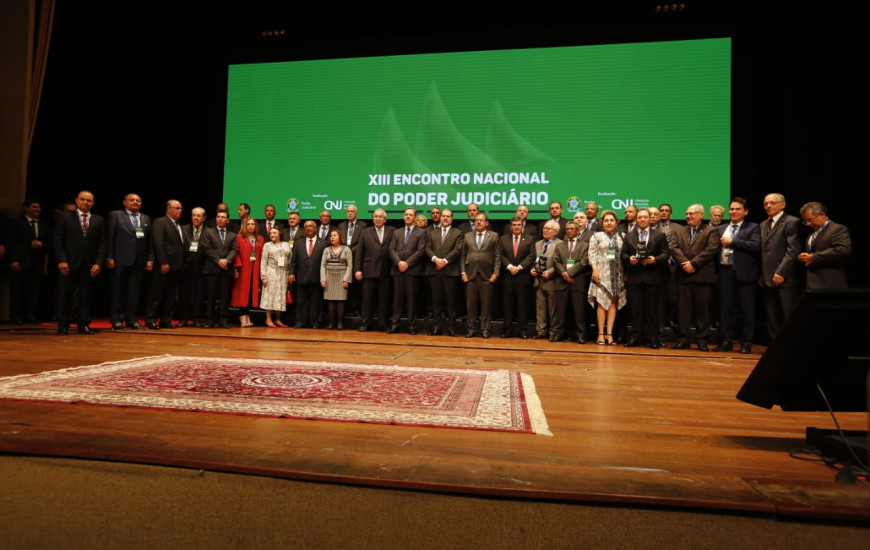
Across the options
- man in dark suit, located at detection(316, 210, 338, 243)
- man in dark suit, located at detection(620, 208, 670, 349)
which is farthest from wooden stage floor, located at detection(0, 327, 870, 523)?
→ man in dark suit, located at detection(316, 210, 338, 243)

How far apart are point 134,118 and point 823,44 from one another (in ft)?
29.8

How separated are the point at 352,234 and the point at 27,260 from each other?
12.8 feet

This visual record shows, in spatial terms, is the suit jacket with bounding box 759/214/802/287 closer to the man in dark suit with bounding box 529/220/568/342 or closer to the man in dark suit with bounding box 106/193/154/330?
the man in dark suit with bounding box 529/220/568/342

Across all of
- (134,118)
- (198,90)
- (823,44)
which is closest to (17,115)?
(134,118)

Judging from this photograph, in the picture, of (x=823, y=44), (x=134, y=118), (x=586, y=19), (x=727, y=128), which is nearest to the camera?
(x=823, y=44)

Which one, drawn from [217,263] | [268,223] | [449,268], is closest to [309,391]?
[449,268]

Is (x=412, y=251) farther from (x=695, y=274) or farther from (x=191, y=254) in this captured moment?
(x=695, y=274)

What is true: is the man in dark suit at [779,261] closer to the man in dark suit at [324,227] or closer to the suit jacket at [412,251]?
the suit jacket at [412,251]

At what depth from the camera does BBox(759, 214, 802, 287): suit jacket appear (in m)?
4.78

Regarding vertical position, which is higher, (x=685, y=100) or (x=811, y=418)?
(x=685, y=100)

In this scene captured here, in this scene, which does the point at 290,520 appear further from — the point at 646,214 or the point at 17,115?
the point at 17,115

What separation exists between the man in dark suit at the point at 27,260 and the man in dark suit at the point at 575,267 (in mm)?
6215

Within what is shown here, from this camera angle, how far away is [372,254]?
6.48 m

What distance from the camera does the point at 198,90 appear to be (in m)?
8.02
